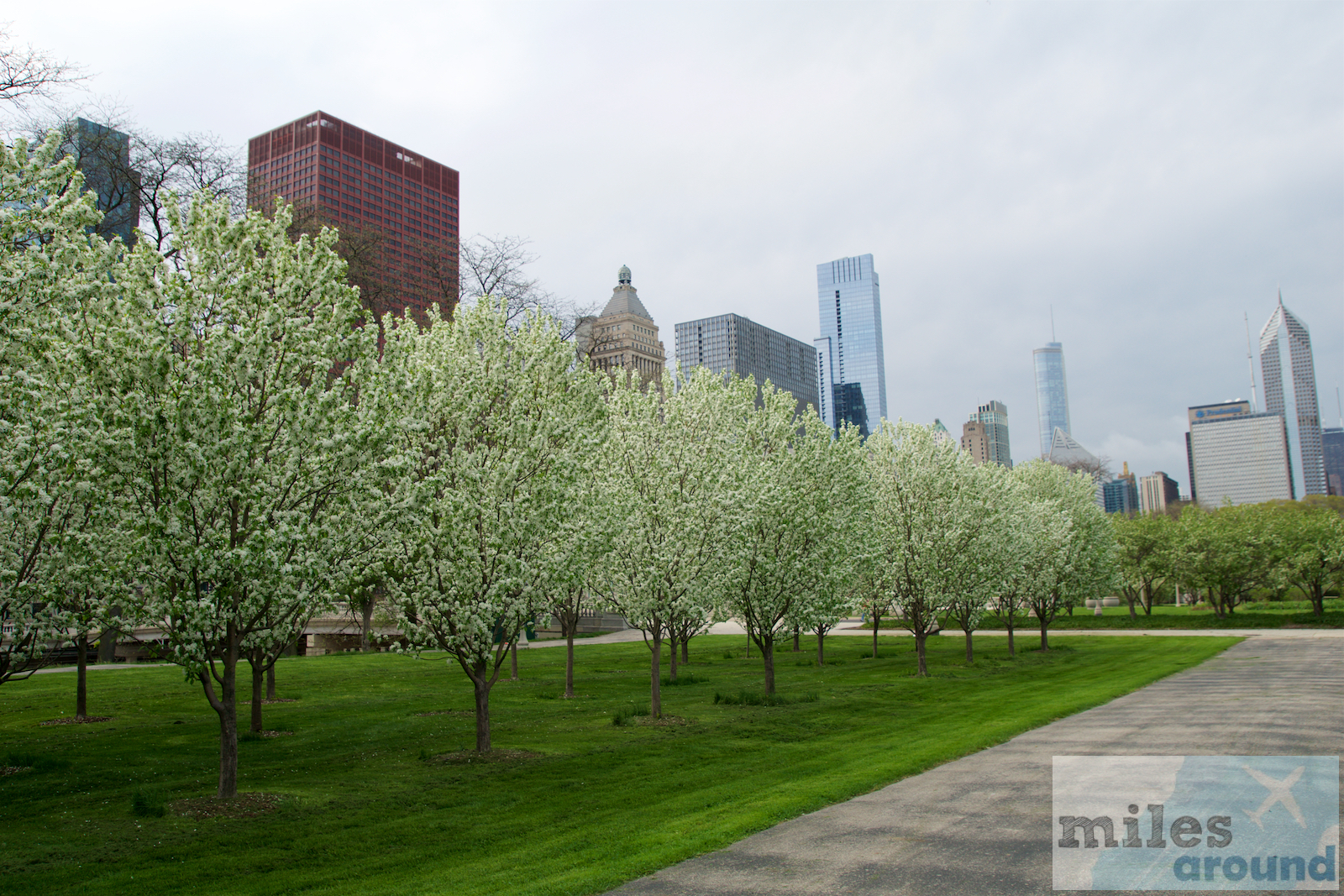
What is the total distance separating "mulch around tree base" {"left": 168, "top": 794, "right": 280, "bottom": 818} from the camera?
13.2 metres

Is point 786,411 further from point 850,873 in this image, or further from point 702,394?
point 850,873

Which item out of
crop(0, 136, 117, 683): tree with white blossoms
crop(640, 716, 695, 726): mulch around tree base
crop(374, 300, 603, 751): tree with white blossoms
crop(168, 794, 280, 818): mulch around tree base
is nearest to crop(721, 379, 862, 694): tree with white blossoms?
crop(640, 716, 695, 726): mulch around tree base

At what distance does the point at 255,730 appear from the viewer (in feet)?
68.4

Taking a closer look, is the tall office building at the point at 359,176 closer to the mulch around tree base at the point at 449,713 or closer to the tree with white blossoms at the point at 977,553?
the tree with white blossoms at the point at 977,553

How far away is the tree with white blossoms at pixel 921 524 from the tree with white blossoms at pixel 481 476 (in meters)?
18.7

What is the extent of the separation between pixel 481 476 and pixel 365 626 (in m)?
35.5

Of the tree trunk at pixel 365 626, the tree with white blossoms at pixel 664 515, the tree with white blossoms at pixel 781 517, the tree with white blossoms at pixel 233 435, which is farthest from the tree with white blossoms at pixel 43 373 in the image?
the tree trunk at pixel 365 626

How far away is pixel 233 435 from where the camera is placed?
1268 cm

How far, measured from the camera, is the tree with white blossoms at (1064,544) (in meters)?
45.1

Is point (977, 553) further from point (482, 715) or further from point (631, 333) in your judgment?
point (631, 333)

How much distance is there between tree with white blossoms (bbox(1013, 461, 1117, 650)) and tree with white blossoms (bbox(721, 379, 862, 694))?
18546mm

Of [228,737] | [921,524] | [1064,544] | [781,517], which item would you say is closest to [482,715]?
[228,737]

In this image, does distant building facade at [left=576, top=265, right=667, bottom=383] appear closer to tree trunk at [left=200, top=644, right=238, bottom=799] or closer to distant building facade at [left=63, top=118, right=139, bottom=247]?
distant building facade at [left=63, top=118, right=139, bottom=247]

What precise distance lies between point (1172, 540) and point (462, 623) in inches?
2721
